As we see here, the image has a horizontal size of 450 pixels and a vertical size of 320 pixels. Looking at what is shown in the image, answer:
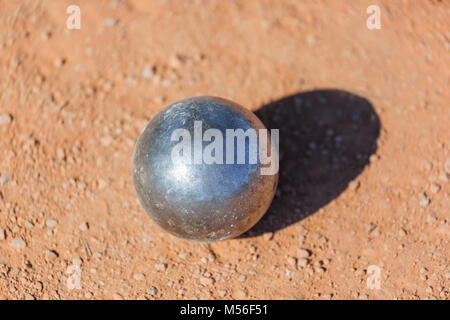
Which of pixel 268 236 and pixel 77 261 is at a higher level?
pixel 268 236

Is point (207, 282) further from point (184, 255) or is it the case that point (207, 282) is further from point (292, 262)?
point (292, 262)

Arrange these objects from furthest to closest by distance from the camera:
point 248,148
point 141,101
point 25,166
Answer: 1. point 141,101
2. point 25,166
3. point 248,148

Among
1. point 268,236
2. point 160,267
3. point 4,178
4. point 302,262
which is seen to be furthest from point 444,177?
point 4,178

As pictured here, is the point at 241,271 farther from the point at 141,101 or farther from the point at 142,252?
the point at 141,101

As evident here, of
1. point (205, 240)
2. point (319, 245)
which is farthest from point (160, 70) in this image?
point (319, 245)

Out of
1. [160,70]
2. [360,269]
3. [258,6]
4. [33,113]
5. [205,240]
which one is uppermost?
[258,6]

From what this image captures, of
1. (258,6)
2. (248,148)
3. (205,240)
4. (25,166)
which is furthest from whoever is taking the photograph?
(258,6)
